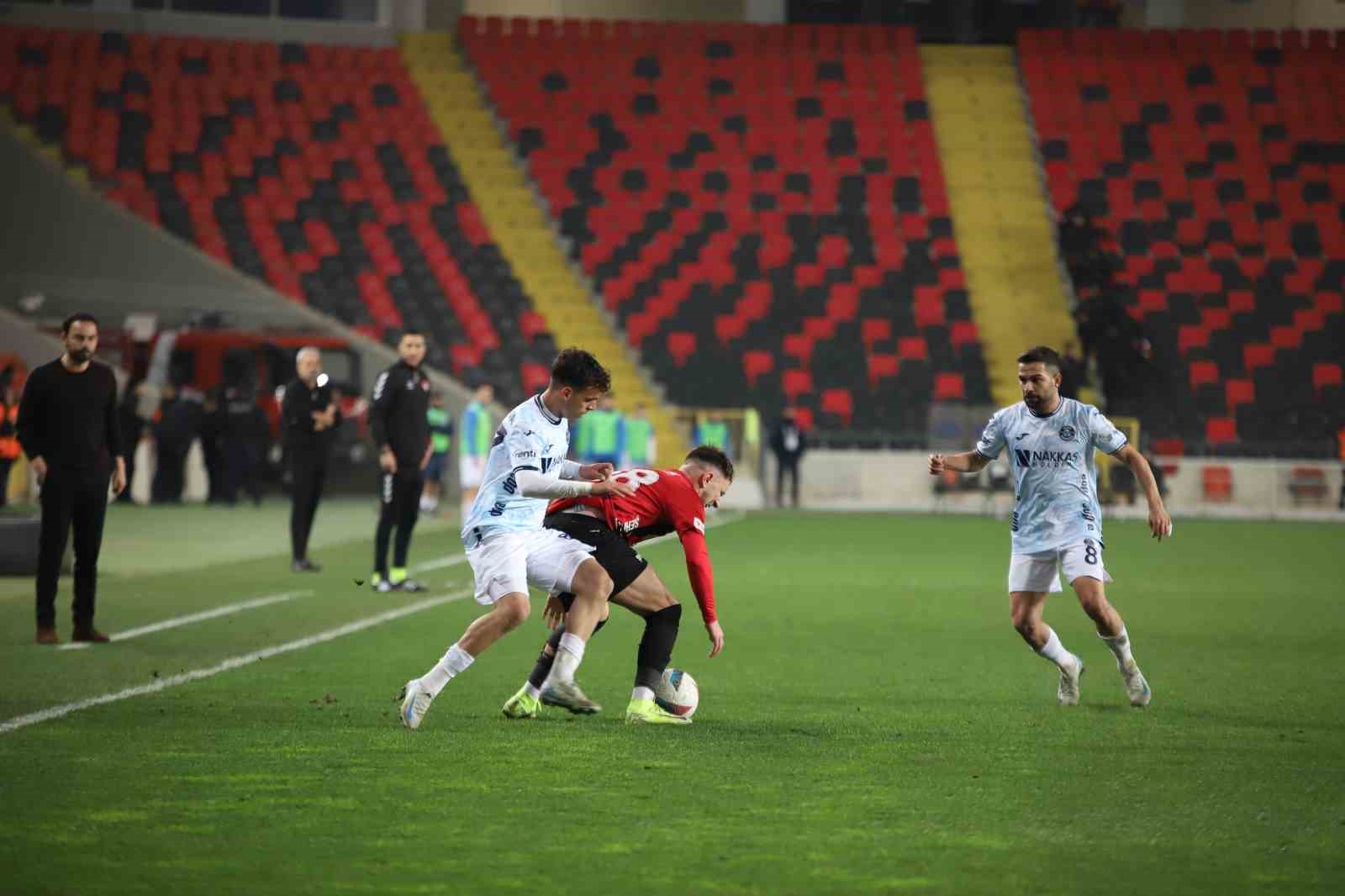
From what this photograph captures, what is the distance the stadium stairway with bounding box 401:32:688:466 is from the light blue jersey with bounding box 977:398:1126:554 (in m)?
23.7

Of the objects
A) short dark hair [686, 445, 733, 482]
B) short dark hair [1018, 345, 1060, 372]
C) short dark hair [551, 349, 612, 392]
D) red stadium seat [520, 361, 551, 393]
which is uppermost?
red stadium seat [520, 361, 551, 393]

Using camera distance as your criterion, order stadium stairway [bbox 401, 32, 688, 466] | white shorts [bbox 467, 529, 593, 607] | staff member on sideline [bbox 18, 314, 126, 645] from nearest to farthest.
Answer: white shorts [bbox 467, 529, 593, 607] → staff member on sideline [bbox 18, 314, 126, 645] → stadium stairway [bbox 401, 32, 688, 466]

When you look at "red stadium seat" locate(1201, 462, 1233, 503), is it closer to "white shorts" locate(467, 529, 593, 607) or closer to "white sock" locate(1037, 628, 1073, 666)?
"white sock" locate(1037, 628, 1073, 666)

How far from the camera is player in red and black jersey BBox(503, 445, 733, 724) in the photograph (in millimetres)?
8250

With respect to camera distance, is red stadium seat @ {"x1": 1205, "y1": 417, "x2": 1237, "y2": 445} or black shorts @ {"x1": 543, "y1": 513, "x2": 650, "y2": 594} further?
red stadium seat @ {"x1": 1205, "y1": 417, "x2": 1237, "y2": 445}

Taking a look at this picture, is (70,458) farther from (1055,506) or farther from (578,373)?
(1055,506)

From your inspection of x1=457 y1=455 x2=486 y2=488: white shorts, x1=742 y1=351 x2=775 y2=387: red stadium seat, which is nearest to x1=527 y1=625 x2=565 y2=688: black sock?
x1=457 y1=455 x2=486 y2=488: white shorts

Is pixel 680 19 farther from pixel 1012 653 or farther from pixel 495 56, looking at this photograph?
pixel 1012 653

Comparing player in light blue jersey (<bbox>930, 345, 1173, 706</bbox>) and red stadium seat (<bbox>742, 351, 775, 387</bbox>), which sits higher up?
red stadium seat (<bbox>742, 351, 775, 387</bbox>)

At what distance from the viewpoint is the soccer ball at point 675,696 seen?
848 cm

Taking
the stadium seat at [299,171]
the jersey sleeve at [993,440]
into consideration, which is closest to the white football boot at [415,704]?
the jersey sleeve at [993,440]

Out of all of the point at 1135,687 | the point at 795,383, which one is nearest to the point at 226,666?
the point at 1135,687

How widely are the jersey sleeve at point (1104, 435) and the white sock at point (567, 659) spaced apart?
2.74m

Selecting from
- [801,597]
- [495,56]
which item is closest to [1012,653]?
[801,597]
